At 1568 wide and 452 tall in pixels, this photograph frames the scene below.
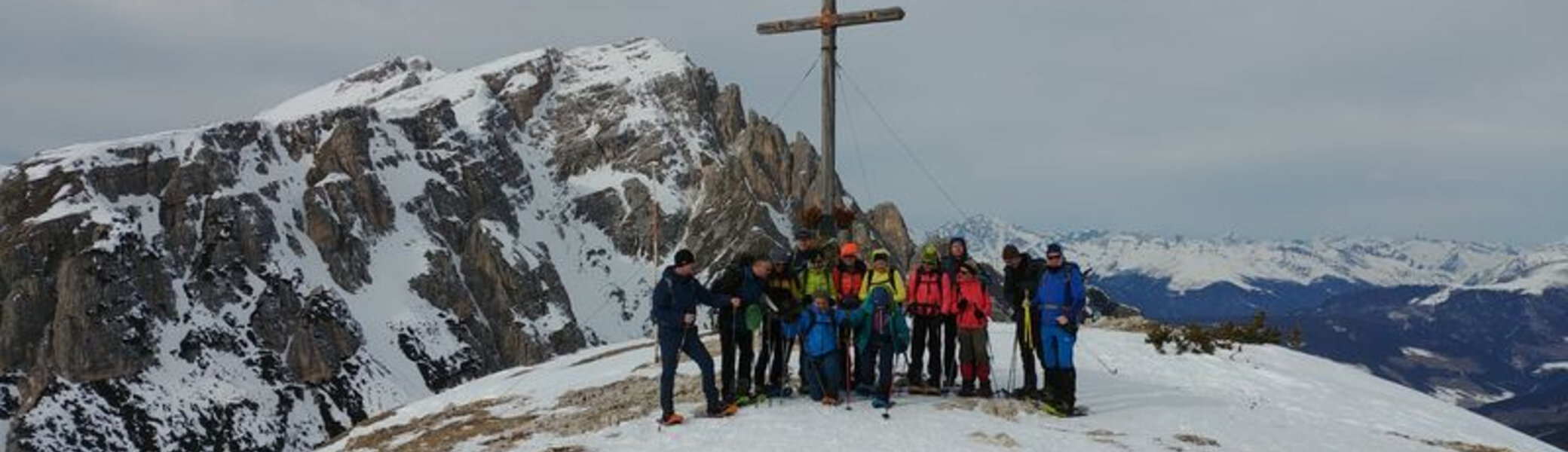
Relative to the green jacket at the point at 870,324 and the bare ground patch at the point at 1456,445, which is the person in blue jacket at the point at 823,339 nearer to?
the green jacket at the point at 870,324

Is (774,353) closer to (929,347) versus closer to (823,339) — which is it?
(823,339)

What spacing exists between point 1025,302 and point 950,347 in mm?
1670

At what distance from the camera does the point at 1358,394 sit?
A: 2231 centimetres

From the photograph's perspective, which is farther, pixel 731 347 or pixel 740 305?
pixel 731 347

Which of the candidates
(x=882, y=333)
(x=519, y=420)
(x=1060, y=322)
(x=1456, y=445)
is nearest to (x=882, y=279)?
(x=882, y=333)

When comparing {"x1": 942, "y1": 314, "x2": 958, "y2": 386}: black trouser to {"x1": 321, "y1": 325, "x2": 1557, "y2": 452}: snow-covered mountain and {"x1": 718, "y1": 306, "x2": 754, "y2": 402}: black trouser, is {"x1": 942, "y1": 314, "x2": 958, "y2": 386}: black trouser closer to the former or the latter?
{"x1": 321, "y1": 325, "x2": 1557, "y2": 452}: snow-covered mountain

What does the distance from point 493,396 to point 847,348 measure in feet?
34.4

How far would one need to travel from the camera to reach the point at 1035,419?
715 inches

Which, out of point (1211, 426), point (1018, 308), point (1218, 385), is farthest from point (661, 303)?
point (1218, 385)

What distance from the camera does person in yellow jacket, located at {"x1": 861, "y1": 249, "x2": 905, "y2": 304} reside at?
18.8 meters

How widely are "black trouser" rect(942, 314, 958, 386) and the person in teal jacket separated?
100cm

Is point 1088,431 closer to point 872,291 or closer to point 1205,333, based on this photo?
point 872,291

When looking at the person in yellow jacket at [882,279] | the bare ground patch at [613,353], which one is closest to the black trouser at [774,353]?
the person in yellow jacket at [882,279]

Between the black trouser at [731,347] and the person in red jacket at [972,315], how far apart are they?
3.68 metres
